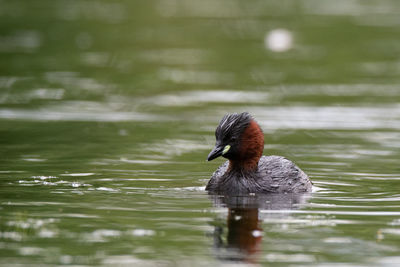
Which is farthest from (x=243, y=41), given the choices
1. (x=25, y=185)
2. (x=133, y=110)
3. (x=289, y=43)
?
(x=25, y=185)

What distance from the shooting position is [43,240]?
A: 9883 millimetres

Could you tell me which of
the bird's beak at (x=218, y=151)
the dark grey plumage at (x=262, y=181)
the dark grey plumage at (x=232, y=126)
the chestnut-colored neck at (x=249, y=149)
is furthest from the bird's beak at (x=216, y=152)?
the dark grey plumage at (x=262, y=181)

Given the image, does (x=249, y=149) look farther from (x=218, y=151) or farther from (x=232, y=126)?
(x=218, y=151)

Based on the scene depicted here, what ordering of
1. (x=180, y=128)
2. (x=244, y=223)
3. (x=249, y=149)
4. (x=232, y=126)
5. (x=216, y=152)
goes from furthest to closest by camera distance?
1. (x=180, y=128)
2. (x=249, y=149)
3. (x=232, y=126)
4. (x=216, y=152)
5. (x=244, y=223)

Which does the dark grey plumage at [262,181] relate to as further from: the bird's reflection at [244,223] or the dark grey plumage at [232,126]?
the dark grey plumage at [232,126]

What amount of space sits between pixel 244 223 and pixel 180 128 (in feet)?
25.1

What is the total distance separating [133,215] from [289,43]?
21368 millimetres

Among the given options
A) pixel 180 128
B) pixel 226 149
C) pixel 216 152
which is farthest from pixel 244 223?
pixel 180 128

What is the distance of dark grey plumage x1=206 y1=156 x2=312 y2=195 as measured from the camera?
1297 centimetres

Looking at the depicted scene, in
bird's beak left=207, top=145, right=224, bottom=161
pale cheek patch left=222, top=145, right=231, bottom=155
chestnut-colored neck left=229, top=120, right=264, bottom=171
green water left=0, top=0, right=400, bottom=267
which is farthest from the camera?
chestnut-colored neck left=229, top=120, right=264, bottom=171

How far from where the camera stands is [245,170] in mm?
13156

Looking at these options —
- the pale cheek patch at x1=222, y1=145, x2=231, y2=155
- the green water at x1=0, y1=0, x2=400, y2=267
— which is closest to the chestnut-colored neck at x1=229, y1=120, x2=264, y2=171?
the pale cheek patch at x1=222, y1=145, x2=231, y2=155

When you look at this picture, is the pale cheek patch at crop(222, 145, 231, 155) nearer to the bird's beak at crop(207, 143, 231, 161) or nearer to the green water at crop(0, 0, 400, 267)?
the bird's beak at crop(207, 143, 231, 161)

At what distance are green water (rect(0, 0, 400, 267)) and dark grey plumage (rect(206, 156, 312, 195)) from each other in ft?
0.85
